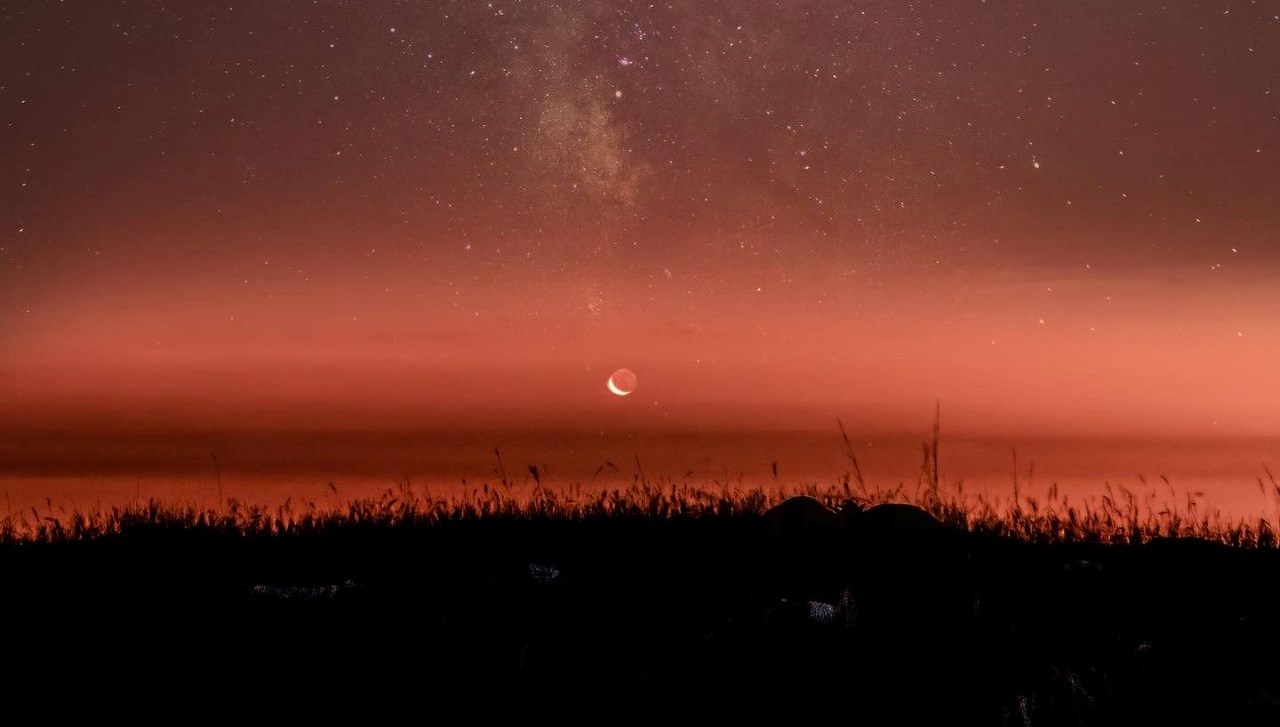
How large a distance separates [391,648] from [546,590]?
130cm

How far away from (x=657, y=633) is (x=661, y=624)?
0.49 feet

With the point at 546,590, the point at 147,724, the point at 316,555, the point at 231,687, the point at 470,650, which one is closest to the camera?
the point at 147,724

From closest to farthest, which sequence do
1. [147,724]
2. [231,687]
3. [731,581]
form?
1. [147,724]
2. [231,687]
3. [731,581]

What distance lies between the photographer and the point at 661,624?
554 cm

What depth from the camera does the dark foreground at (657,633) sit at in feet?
15.1

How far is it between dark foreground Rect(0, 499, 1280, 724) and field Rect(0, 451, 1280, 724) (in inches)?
0.7

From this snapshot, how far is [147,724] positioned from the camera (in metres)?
4.42

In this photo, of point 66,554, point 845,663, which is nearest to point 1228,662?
point 845,663

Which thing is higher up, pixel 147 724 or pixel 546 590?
pixel 546 590

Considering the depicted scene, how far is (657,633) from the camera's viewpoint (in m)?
5.39

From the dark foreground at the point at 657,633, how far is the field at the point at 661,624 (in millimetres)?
17

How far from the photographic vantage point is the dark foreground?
4590 mm

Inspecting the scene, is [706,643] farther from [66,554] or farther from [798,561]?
[66,554]

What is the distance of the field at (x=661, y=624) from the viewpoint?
15.2 feet
